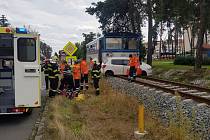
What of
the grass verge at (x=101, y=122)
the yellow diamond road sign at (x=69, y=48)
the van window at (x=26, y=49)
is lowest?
the grass verge at (x=101, y=122)

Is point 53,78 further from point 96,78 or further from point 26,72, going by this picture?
point 26,72

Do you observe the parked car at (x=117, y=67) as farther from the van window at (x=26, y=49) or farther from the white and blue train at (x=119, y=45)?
the van window at (x=26, y=49)

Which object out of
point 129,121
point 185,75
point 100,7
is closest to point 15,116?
point 129,121

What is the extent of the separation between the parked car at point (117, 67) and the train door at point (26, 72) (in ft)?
56.3

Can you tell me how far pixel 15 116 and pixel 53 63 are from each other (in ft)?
16.0

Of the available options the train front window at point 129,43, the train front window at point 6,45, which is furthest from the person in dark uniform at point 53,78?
the train front window at point 129,43

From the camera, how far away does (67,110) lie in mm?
12531

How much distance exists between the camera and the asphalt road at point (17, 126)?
951 centimetres

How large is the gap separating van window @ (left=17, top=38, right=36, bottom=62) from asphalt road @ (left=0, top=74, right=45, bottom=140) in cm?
182

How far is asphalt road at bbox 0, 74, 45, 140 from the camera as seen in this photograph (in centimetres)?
951

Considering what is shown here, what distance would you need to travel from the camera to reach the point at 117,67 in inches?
1126

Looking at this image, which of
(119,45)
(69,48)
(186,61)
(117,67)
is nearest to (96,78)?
(69,48)

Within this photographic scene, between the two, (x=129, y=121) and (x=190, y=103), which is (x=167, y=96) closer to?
(x=190, y=103)

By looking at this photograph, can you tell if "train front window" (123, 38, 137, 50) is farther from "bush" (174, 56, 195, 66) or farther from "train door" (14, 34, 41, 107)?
"train door" (14, 34, 41, 107)
